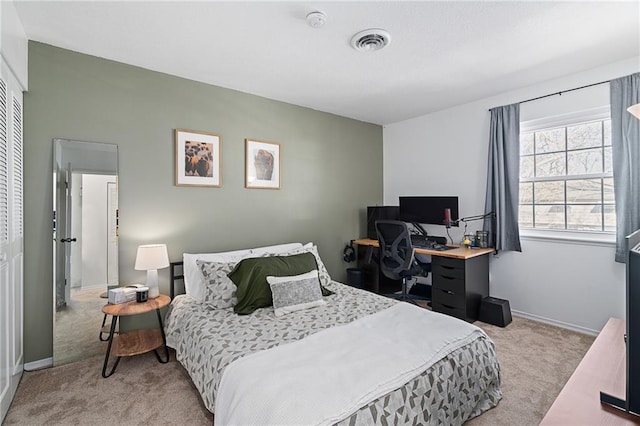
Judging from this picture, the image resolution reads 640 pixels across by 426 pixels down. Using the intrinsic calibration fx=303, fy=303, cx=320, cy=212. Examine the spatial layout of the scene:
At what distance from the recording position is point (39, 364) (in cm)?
238

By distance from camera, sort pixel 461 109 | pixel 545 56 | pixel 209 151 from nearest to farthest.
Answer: pixel 545 56 → pixel 209 151 → pixel 461 109

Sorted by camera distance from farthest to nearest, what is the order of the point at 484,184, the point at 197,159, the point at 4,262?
the point at 484,184, the point at 197,159, the point at 4,262

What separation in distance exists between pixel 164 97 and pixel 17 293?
6.39 ft

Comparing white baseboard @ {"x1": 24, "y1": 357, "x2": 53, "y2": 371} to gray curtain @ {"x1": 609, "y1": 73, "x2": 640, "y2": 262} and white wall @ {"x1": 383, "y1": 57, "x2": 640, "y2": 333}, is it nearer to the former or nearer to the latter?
white wall @ {"x1": 383, "y1": 57, "x2": 640, "y2": 333}

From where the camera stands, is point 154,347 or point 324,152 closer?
point 154,347

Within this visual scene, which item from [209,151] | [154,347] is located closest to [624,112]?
[209,151]

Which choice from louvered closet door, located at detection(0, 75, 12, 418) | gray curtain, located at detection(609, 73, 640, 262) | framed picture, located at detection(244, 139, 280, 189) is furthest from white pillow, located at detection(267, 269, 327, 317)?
gray curtain, located at detection(609, 73, 640, 262)

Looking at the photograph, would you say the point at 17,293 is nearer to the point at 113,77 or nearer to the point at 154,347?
the point at 154,347

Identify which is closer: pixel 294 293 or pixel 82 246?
pixel 294 293

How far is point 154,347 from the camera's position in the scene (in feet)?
7.90

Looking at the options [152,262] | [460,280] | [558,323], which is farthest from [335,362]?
[558,323]

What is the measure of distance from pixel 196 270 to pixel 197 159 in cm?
112

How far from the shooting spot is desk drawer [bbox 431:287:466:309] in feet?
10.5

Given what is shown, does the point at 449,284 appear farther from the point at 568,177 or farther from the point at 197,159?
the point at 197,159
